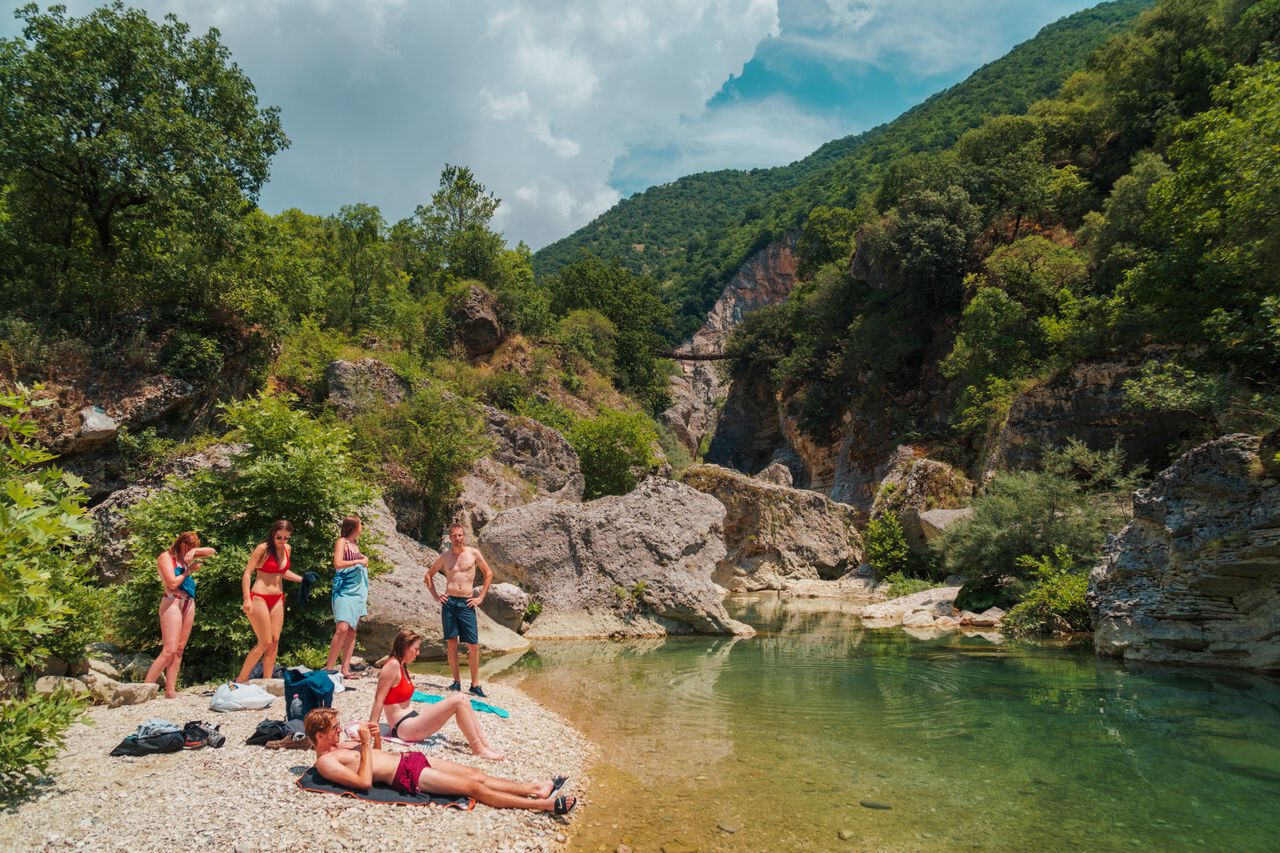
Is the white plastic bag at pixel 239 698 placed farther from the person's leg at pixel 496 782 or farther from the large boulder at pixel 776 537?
the large boulder at pixel 776 537

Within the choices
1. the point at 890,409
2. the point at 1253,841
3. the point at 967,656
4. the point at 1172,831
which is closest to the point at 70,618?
the point at 1172,831

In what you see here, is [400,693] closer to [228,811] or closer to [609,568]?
[228,811]

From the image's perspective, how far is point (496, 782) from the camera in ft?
17.5

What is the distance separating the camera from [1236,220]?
1306 centimetres

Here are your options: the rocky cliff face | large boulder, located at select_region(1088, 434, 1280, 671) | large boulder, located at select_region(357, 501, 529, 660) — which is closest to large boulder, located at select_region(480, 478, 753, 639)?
large boulder, located at select_region(357, 501, 529, 660)

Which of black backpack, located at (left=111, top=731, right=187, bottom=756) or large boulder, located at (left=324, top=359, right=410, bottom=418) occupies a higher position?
large boulder, located at (left=324, top=359, right=410, bottom=418)

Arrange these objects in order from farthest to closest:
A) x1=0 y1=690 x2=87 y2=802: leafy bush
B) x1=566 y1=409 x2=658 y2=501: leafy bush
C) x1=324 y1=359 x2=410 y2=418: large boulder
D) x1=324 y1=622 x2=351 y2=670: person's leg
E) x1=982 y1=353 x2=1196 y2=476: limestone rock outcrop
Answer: x1=566 y1=409 x2=658 y2=501: leafy bush
x1=324 y1=359 x2=410 y2=418: large boulder
x1=982 y1=353 x2=1196 y2=476: limestone rock outcrop
x1=324 y1=622 x2=351 y2=670: person's leg
x1=0 y1=690 x2=87 y2=802: leafy bush

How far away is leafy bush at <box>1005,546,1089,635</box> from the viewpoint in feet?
46.6

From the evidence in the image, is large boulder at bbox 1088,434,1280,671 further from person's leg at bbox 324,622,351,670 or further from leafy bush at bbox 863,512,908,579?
person's leg at bbox 324,622,351,670

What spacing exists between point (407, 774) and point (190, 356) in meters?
15.2

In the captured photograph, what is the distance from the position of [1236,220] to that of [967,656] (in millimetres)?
10061

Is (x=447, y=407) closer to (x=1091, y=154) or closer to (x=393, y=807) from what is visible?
(x=393, y=807)

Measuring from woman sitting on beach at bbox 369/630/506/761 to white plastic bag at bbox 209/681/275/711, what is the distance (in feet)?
4.97

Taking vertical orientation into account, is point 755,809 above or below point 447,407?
below
